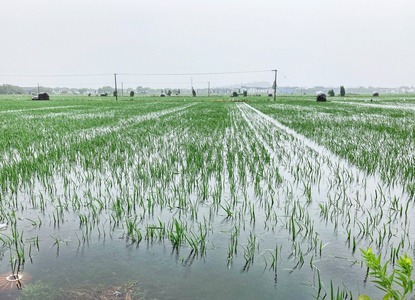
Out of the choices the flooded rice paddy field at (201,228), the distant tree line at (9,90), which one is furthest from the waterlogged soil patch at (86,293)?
the distant tree line at (9,90)

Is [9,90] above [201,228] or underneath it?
above

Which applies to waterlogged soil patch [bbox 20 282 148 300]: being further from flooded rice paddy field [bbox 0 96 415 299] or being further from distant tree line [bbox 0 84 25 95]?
distant tree line [bbox 0 84 25 95]

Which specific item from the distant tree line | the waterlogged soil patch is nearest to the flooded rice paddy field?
the waterlogged soil patch

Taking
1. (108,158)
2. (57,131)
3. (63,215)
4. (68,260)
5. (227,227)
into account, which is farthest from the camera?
(57,131)

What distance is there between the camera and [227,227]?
338 cm

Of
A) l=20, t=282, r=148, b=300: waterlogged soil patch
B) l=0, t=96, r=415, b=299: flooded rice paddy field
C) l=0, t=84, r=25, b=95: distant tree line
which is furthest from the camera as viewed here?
l=0, t=84, r=25, b=95: distant tree line

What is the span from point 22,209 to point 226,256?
271 cm

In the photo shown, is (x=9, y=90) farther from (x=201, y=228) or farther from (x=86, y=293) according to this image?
(x=86, y=293)

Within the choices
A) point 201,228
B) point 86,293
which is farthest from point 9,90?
point 86,293

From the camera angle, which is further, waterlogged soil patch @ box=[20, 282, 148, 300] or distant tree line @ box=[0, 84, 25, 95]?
distant tree line @ box=[0, 84, 25, 95]

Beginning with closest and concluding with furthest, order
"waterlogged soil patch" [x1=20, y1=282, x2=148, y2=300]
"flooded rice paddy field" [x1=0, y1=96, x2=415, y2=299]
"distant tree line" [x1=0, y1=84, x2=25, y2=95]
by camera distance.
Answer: "waterlogged soil patch" [x1=20, y1=282, x2=148, y2=300]
"flooded rice paddy field" [x1=0, y1=96, x2=415, y2=299]
"distant tree line" [x1=0, y1=84, x2=25, y2=95]

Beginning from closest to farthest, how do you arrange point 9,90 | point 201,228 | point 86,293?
point 86,293 → point 201,228 → point 9,90

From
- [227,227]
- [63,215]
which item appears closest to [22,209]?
[63,215]

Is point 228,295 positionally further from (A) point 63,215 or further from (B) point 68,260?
(A) point 63,215
